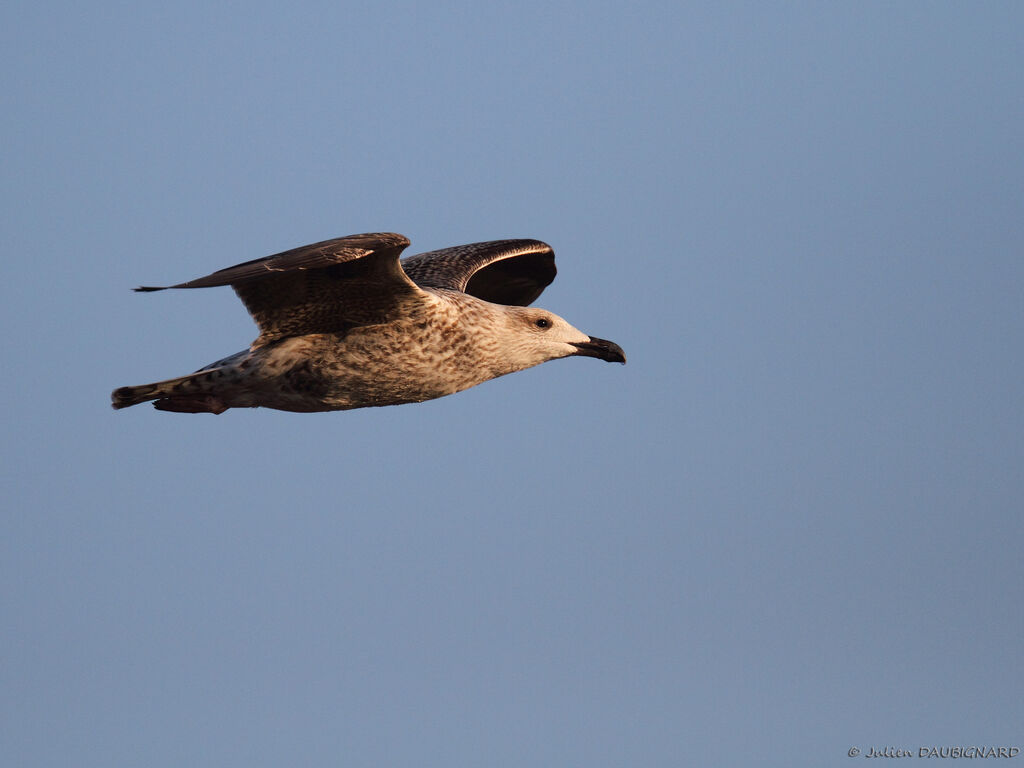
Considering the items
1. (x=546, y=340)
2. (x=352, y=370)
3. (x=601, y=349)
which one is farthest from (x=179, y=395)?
(x=601, y=349)

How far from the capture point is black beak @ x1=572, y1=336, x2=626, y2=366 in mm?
14320

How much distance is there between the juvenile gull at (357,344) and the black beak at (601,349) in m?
0.38

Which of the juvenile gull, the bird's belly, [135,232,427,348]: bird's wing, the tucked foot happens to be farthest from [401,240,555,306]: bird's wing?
the tucked foot

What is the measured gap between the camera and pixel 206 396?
531 inches

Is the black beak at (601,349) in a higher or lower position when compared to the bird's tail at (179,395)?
lower

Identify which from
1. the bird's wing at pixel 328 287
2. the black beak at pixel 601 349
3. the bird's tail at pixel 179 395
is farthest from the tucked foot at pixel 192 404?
the black beak at pixel 601 349

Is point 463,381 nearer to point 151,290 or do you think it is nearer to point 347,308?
point 347,308

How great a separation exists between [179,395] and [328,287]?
2215 mm

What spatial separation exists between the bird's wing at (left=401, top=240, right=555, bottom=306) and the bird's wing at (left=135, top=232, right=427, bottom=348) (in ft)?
7.87

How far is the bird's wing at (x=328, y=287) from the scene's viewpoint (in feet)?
38.3

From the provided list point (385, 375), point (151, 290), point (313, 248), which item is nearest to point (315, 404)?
point (385, 375)

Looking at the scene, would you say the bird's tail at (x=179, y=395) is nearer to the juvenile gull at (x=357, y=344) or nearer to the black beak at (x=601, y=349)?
the juvenile gull at (x=357, y=344)

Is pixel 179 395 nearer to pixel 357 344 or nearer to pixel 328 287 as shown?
pixel 357 344

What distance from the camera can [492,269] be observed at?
1747 centimetres
